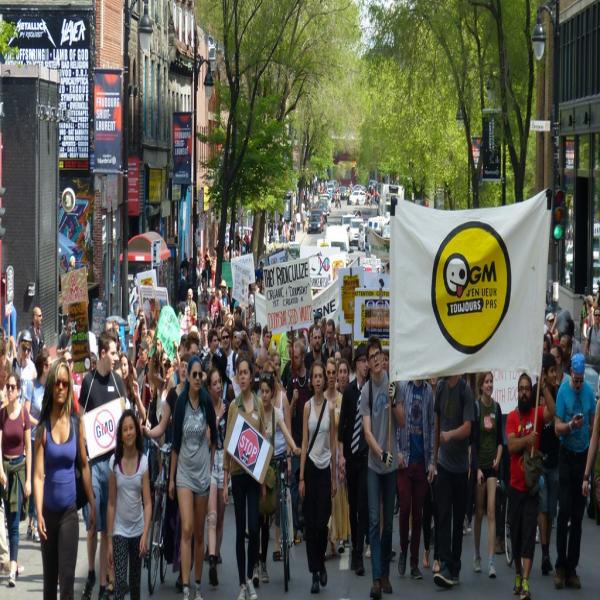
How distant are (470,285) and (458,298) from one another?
0.13 m

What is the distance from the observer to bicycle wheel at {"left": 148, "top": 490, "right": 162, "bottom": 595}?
40.5 feet

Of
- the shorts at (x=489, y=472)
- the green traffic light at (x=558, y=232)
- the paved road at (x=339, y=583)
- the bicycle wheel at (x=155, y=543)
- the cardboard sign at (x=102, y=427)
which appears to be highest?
the green traffic light at (x=558, y=232)

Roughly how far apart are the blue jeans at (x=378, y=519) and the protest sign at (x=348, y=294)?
1178 centimetres

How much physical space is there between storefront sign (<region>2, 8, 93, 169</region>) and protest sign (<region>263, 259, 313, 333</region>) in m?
15.6

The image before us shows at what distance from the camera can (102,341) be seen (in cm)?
1450

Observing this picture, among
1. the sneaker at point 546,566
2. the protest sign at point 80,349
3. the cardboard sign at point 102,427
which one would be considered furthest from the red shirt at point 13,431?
the sneaker at point 546,566

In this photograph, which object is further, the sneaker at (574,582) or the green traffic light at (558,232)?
the green traffic light at (558,232)

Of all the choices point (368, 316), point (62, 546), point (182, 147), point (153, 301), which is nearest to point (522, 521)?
point (62, 546)

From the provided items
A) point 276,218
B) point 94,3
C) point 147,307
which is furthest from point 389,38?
point 276,218

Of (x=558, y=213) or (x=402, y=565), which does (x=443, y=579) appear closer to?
(x=402, y=565)

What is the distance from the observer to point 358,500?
44.0 feet

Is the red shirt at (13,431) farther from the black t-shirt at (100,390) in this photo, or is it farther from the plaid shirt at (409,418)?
the plaid shirt at (409,418)

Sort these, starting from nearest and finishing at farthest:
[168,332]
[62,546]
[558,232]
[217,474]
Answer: [62,546]
[217,474]
[168,332]
[558,232]

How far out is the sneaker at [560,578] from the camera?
12832 mm
